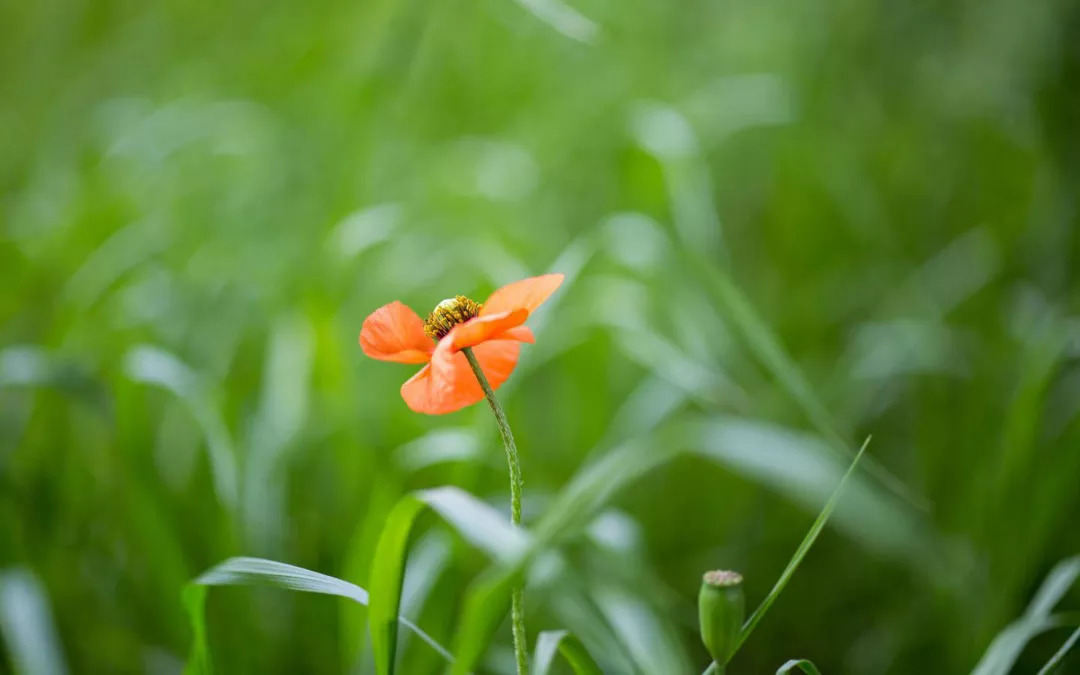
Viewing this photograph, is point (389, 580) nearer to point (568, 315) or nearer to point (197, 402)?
point (197, 402)

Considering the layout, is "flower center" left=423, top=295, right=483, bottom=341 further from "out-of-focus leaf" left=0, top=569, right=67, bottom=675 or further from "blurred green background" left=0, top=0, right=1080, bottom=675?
"out-of-focus leaf" left=0, top=569, right=67, bottom=675

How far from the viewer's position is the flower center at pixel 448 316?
16.6 inches

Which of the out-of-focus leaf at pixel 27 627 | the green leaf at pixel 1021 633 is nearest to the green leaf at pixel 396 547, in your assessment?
the green leaf at pixel 1021 633

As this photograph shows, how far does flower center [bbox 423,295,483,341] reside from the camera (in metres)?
0.42

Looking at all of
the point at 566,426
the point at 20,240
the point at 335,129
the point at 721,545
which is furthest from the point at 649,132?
the point at 20,240

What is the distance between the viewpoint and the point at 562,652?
424mm

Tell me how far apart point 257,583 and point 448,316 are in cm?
18

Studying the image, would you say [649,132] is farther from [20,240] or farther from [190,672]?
[20,240]

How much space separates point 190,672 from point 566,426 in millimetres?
758

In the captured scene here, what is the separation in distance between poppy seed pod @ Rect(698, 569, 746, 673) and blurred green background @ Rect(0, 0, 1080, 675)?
0.07 metres

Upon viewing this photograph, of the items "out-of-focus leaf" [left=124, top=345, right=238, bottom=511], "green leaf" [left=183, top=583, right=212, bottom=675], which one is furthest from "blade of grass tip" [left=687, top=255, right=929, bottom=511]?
"out-of-focus leaf" [left=124, top=345, right=238, bottom=511]

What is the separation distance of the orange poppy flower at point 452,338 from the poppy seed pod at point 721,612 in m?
0.14

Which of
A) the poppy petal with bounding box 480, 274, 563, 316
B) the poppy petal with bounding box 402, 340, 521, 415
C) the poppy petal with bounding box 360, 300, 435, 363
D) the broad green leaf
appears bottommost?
the broad green leaf

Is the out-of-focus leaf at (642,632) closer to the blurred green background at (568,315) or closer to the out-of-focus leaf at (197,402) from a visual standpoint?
the blurred green background at (568,315)
